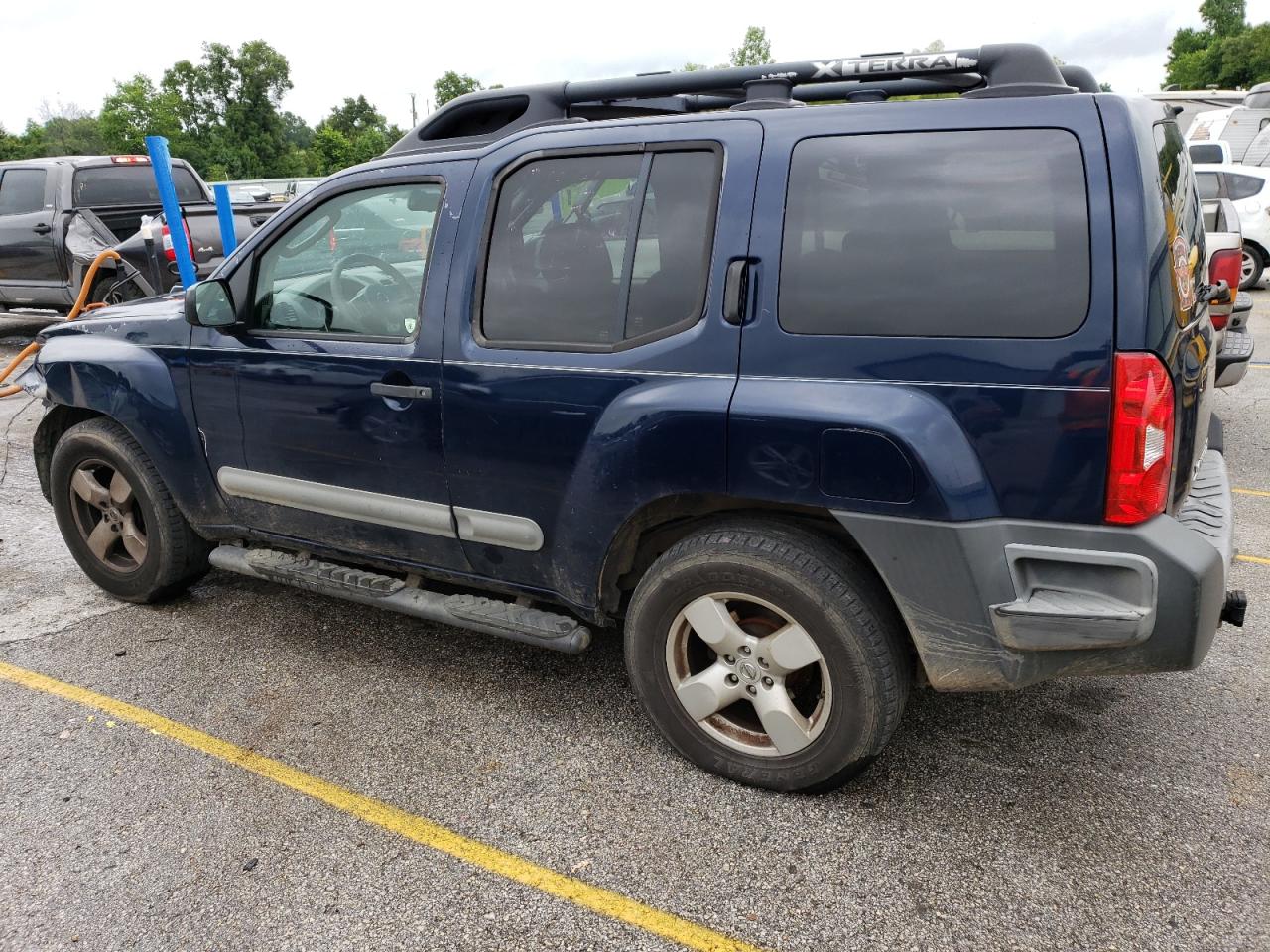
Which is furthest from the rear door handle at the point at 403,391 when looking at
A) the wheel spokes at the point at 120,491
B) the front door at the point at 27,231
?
the front door at the point at 27,231

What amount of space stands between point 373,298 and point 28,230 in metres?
9.78

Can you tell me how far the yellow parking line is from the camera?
228 cm

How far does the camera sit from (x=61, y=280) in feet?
35.1

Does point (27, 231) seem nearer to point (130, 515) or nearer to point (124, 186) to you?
point (124, 186)

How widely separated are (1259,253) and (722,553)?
13186 millimetres

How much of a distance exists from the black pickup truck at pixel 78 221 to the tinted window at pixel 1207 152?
14179 millimetres

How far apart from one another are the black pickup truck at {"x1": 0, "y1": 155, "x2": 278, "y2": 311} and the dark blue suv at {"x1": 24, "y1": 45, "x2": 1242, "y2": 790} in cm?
752

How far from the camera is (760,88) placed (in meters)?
2.79

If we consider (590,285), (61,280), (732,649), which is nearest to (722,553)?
(732,649)

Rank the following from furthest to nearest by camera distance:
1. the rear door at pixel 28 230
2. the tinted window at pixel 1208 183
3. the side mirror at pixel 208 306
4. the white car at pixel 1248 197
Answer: the white car at pixel 1248 197 → the tinted window at pixel 1208 183 → the rear door at pixel 28 230 → the side mirror at pixel 208 306

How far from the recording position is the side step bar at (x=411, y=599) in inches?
121

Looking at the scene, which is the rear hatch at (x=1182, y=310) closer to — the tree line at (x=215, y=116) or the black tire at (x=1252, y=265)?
the black tire at (x=1252, y=265)

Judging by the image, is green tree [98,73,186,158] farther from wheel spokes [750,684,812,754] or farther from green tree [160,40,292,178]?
wheel spokes [750,684,812,754]

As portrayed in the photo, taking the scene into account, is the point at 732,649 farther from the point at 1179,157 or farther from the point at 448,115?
the point at 448,115
